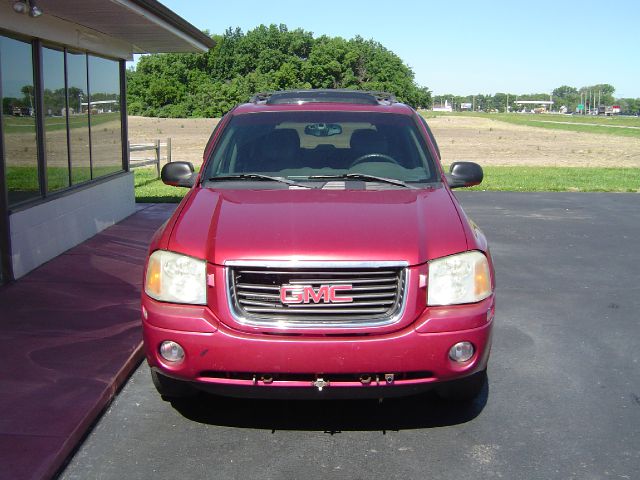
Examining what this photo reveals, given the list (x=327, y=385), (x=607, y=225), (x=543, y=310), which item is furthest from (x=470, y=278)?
(x=607, y=225)

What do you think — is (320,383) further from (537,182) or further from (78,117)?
(537,182)

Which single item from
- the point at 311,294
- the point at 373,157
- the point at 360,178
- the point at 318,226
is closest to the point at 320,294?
the point at 311,294

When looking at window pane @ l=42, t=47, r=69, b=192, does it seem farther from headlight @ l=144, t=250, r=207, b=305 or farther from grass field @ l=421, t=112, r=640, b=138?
grass field @ l=421, t=112, r=640, b=138

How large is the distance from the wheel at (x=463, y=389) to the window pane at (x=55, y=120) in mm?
6128

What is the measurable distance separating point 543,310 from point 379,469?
142 inches

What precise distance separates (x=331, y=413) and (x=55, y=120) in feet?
20.6

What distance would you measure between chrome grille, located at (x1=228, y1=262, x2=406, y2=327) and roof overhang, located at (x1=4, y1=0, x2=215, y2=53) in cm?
469

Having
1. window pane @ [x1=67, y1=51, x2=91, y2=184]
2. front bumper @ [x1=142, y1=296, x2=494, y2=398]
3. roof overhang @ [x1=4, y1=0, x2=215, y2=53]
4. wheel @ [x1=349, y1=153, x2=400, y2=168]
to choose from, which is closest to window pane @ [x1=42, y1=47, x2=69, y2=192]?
window pane @ [x1=67, y1=51, x2=91, y2=184]

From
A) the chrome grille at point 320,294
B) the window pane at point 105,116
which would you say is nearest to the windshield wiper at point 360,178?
the chrome grille at point 320,294

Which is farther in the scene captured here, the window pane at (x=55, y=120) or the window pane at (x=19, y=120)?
the window pane at (x=55, y=120)

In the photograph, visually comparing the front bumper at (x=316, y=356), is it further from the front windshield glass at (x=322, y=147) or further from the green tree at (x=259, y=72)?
the green tree at (x=259, y=72)

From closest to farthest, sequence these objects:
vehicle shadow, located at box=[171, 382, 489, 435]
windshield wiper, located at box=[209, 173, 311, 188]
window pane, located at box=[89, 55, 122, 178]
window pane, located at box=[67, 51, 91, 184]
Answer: vehicle shadow, located at box=[171, 382, 489, 435] < windshield wiper, located at box=[209, 173, 311, 188] < window pane, located at box=[67, 51, 91, 184] < window pane, located at box=[89, 55, 122, 178]

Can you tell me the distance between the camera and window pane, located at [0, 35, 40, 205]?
7617 millimetres

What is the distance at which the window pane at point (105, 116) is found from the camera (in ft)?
36.6
